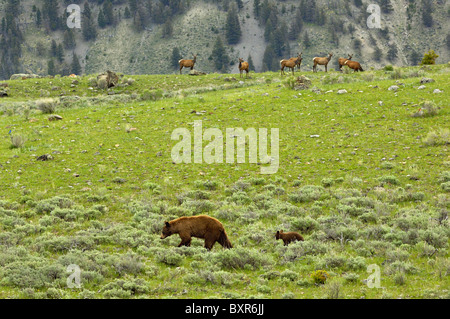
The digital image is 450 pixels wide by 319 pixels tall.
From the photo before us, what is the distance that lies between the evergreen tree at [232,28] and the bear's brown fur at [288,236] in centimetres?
16683

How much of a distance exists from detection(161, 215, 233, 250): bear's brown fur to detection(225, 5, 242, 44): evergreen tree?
167 meters

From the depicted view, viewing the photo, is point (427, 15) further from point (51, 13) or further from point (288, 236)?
point (288, 236)

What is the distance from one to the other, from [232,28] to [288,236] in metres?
167

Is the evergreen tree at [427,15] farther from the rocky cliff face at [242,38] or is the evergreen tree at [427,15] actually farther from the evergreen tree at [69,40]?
the evergreen tree at [69,40]

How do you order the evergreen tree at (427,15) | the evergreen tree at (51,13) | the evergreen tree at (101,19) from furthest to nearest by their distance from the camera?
1. the evergreen tree at (101,19)
2. the evergreen tree at (51,13)
3. the evergreen tree at (427,15)

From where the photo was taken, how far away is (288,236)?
43.4 feet

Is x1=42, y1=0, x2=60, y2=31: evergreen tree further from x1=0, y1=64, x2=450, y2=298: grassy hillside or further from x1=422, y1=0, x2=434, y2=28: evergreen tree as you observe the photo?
x1=0, y1=64, x2=450, y2=298: grassy hillside

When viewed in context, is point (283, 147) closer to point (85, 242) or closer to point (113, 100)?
point (85, 242)

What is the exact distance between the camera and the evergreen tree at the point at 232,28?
17262cm

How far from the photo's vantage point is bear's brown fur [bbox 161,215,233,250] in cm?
1262

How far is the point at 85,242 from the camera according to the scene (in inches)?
520

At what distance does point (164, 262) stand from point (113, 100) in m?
A: 25.4

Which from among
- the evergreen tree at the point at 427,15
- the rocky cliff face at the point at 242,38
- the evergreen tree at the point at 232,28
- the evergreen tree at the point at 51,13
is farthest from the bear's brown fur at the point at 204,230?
the evergreen tree at the point at 51,13
